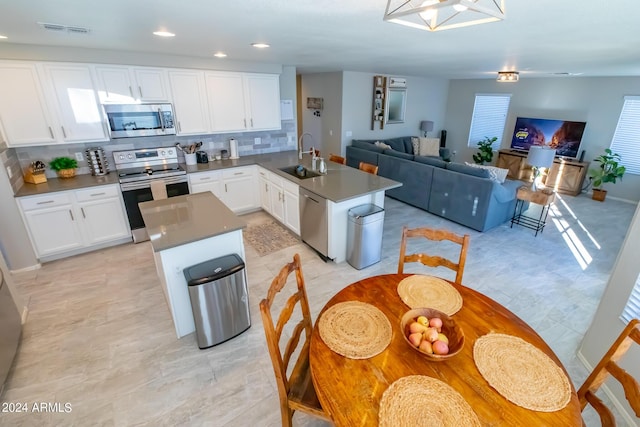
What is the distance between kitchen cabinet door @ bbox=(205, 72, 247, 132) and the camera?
440 cm

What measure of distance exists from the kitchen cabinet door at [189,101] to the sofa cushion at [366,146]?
3.34 meters

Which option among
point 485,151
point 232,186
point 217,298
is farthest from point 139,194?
point 485,151

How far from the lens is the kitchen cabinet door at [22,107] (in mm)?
3189

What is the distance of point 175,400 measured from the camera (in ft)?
6.67

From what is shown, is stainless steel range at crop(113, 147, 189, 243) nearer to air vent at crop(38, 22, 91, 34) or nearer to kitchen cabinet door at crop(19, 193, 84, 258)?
kitchen cabinet door at crop(19, 193, 84, 258)

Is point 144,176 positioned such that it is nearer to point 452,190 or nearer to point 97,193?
point 97,193

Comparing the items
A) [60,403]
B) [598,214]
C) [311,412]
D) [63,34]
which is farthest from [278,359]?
[598,214]

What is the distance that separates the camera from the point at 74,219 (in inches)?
141

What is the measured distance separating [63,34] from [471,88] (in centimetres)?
852

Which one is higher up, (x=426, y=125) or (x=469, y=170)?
(x=426, y=125)

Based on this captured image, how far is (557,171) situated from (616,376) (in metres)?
6.80

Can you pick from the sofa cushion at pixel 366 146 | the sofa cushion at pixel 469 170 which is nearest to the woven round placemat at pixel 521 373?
the sofa cushion at pixel 469 170

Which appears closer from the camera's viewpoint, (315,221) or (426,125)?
(315,221)

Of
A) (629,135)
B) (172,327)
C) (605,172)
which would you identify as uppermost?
(629,135)
